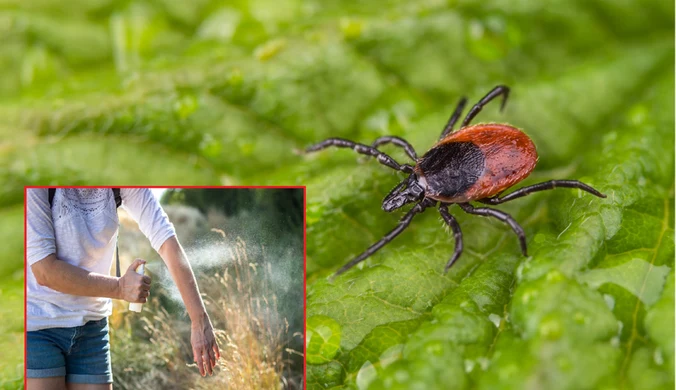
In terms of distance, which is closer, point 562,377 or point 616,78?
point 562,377

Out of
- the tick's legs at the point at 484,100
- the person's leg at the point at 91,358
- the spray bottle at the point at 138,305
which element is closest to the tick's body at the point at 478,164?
the tick's legs at the point at 484,100

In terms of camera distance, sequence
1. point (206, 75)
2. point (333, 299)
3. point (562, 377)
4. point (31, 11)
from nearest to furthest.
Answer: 1. point (562, 377)
2. point (333, 299)
3. point (206, 75)
4. point (31, 11)

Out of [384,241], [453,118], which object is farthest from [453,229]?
[453,118]

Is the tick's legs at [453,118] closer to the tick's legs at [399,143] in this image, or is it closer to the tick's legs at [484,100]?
the tick's legs at [484,100]

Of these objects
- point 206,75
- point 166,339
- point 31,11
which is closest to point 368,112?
point 206,75

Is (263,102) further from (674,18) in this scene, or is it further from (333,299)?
(674,18)

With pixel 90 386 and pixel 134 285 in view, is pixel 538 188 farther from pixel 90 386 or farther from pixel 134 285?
pixel 90 386

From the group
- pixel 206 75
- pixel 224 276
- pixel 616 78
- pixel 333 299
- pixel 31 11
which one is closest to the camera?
pixel 224 276

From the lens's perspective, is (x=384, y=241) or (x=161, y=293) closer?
(x=161, y=293)
